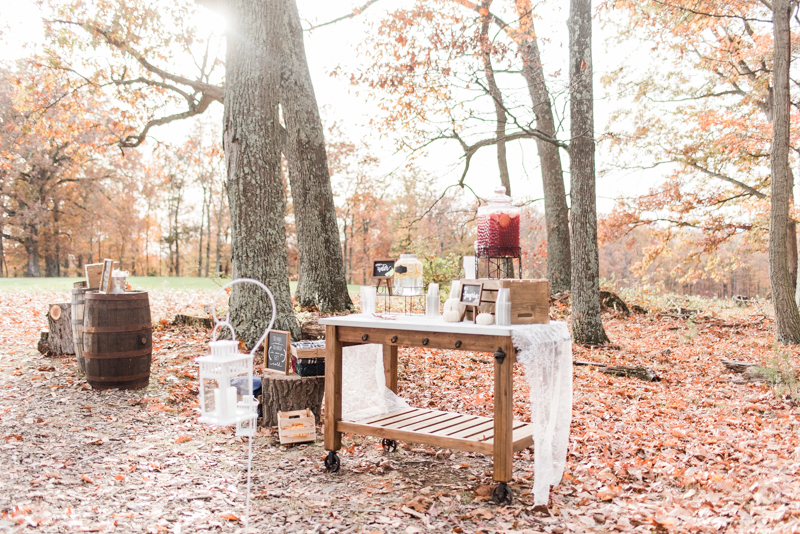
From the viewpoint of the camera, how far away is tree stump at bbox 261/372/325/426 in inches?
185

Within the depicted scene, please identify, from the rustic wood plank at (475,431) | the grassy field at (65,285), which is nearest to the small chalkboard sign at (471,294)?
the rustic wood plank at (475,431)

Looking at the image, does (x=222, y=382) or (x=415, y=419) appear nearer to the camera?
(x=222, y=382)

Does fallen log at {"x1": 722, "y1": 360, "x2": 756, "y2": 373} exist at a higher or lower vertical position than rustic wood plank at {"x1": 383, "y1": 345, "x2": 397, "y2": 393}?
lower

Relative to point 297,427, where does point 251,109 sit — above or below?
above

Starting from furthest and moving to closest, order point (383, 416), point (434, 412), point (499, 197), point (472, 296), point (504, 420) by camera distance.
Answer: point (434, 412) < point (383, 416) < point (499, 197) < point (472, 296) < point (504, 420)

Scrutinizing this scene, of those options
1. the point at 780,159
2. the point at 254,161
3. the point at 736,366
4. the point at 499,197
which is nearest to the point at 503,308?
the point at 499,197

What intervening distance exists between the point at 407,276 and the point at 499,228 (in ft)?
2.38

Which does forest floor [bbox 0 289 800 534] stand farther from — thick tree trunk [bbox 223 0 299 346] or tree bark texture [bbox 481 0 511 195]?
tree bark texture [bbox 481 0 511 195]

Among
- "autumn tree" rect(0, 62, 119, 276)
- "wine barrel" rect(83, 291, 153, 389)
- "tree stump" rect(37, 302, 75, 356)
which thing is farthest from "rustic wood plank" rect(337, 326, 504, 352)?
"autumn tree" rect(0, 62, 119, 276)

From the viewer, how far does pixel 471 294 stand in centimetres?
360

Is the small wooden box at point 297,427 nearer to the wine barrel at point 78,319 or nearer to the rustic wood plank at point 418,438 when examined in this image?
the rustic wood plank at point 418,438

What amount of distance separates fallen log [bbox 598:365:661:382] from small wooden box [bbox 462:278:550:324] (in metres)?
3.78

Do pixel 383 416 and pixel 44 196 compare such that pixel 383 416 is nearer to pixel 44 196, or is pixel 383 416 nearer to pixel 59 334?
pixel 59 334

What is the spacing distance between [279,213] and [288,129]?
10.9 ft
